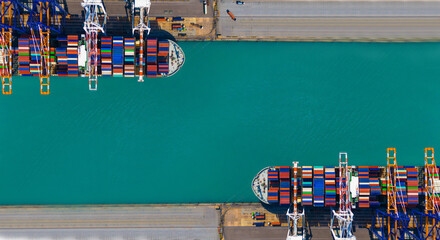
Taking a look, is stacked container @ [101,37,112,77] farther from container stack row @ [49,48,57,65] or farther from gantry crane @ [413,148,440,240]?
gantry crane @ [413,148,440,240]

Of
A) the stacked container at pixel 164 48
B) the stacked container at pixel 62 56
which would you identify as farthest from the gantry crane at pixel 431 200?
the stacked container at pixel 62 56

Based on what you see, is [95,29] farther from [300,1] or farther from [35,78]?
[300,1]

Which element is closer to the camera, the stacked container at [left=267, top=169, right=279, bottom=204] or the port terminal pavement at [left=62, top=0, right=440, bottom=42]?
the stacked container at [left=267, top=169, right=279, bottom=204]

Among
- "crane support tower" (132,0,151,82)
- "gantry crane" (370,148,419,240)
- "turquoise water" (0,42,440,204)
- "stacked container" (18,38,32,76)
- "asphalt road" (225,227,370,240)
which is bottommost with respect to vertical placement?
"asphalt road" (225,227,370,240)

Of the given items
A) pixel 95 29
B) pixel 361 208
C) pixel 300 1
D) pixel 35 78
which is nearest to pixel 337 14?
pixel 300 1

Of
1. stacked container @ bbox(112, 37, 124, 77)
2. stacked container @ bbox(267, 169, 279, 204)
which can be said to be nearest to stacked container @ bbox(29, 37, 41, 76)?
stacked container @ bbox(112, 37, 124, 77)

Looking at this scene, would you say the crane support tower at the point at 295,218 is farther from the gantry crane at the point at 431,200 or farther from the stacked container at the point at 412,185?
the gantry crane at the point at 431,200

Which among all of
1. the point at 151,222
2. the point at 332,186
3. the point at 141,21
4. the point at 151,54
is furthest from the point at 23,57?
the point at 332,186

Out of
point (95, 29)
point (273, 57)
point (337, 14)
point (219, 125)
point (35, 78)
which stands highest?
point (337, 14)
